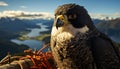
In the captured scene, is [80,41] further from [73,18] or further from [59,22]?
[59,22]

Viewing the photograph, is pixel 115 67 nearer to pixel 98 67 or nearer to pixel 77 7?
pixel 98 67

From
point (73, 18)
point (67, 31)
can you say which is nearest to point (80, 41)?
point (67, 31)

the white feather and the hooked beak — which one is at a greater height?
the hooked beak

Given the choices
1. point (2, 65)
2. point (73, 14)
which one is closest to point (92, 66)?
point (73, 14)

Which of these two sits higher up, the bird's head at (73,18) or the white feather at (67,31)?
the bird's head at (73,18)

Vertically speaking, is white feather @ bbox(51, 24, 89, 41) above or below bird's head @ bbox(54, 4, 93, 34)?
below

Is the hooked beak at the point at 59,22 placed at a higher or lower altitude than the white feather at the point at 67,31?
higher
